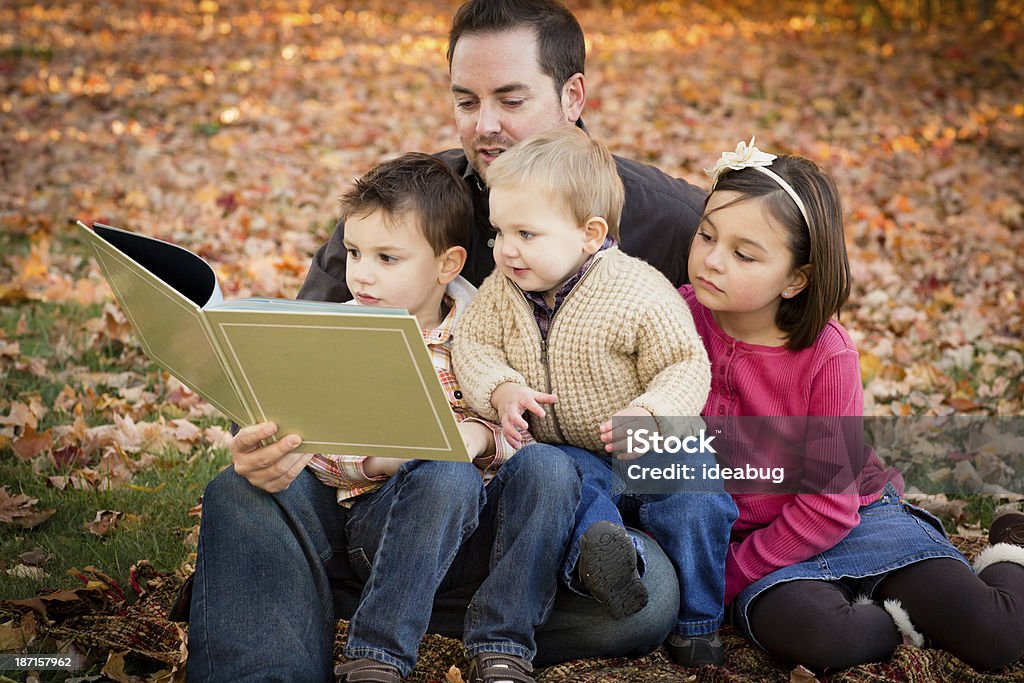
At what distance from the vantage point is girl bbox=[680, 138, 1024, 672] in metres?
2.79

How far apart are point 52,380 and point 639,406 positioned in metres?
3.15

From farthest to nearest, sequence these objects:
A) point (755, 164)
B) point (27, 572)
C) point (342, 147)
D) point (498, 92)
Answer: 1. point (342, 147)
2. point (498, 92)
3. point (27, 572)
4. point (755, 164)

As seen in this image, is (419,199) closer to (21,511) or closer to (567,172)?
(567,172)

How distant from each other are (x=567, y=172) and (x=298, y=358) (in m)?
0.93

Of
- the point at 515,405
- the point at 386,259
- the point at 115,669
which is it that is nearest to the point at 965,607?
the point at 515,405

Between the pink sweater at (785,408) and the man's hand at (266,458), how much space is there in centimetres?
121

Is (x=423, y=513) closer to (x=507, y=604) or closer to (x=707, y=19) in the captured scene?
(x=507, y=604)

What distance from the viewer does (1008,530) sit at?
3182 millimetres

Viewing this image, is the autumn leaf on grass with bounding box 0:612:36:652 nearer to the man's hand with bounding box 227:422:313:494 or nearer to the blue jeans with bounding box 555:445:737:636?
the man's hand with bounding box 227:422:313:494

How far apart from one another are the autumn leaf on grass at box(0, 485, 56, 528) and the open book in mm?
1377

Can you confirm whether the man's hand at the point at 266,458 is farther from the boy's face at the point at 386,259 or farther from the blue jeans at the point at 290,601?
the boy's face at the point at 386,259

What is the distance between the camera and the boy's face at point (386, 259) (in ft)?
9.89

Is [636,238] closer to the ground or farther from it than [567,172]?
closer to the ground

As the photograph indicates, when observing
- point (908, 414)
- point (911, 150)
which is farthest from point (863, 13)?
point (908, 414)
